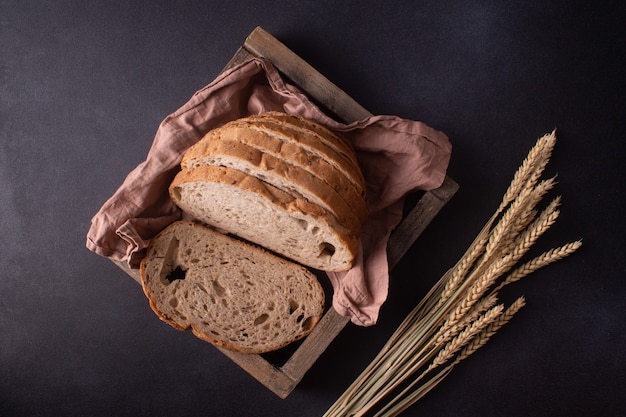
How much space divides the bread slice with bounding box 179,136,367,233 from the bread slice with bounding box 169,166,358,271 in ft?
0.07

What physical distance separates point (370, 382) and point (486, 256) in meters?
0.66

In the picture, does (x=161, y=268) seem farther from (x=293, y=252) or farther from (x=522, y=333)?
(x=522, y=333)

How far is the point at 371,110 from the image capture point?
2320 millimetres

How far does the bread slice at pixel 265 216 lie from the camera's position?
1.76 meters

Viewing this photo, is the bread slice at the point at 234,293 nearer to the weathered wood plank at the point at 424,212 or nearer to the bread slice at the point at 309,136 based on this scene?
the weathered wood plank at the point at 424,212

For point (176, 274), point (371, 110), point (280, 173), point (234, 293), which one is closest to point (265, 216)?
point (280, 173)

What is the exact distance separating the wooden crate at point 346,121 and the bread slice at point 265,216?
0.24m

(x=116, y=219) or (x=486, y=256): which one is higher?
(x=486, y=256)

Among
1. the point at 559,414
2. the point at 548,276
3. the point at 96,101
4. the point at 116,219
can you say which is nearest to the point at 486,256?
the point at 548,276

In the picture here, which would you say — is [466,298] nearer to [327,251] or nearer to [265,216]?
[327,251]

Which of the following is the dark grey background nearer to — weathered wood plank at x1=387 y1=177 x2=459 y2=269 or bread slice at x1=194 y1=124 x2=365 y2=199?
weathered wood plank at x1=387 y1=177 x2=459 y2=269

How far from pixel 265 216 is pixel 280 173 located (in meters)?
0.22

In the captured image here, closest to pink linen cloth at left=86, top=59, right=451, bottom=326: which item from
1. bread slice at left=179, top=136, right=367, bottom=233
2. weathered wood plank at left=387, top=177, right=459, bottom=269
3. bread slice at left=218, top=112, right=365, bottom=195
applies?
weathered wood plank at left=387, top=177, right=459, bottom=269

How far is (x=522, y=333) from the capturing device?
7.79 ft
